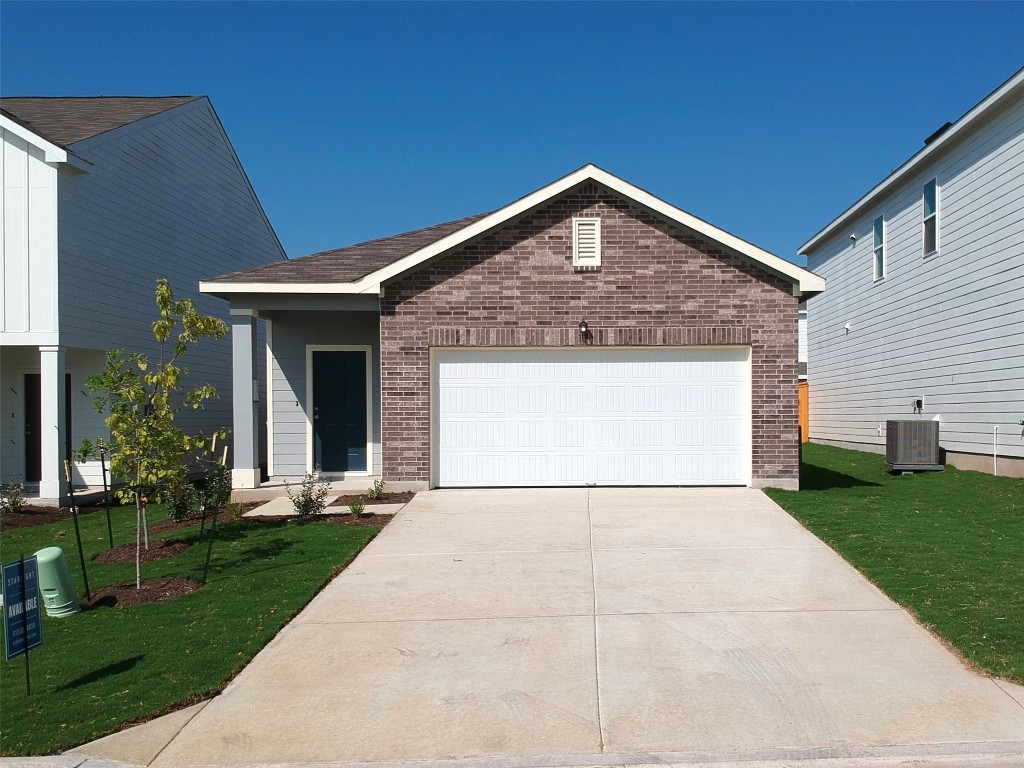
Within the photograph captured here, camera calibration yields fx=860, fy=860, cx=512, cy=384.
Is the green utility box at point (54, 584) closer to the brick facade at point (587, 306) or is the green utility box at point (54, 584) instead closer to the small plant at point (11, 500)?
the brick facade at point (587, 306)

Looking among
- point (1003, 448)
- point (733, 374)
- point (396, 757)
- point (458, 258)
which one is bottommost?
point (396, 757)

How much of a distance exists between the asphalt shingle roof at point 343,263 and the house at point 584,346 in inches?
9.9

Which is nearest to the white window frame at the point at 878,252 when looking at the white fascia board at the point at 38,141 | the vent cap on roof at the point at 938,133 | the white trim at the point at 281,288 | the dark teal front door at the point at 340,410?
the vent cap on roof at the point at 938,133

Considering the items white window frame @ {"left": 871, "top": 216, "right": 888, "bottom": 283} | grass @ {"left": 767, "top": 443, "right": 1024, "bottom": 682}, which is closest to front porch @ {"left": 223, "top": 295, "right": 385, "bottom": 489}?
grass @ {"left": 767, "top": 443, "right": 1024, "bottom": 682}

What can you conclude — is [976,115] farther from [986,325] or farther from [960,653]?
[960,653]

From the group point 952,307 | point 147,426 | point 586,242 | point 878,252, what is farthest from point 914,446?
point 147,426

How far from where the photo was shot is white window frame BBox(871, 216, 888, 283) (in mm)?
20312

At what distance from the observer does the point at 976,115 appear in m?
15.1

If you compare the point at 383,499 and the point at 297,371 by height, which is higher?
the point at 297,371

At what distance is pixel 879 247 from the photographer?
815 inches

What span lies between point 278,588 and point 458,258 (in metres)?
6.45

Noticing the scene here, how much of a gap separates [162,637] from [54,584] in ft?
4.59

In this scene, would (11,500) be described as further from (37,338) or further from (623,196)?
(623,196)

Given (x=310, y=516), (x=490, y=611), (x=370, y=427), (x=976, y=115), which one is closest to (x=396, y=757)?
(x=490, y=611)
